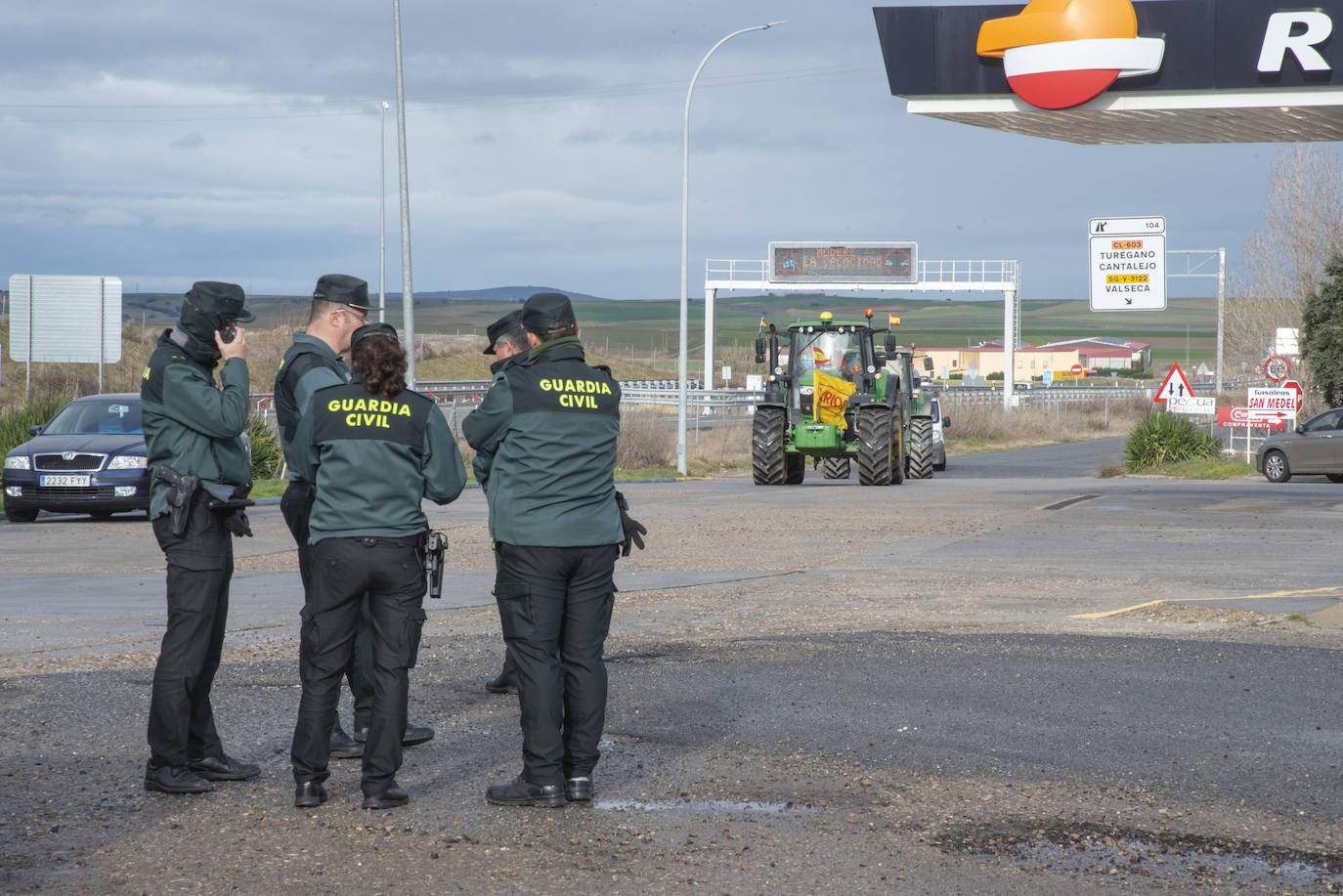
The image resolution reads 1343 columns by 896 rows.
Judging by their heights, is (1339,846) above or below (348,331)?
below

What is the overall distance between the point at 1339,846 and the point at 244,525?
433cm

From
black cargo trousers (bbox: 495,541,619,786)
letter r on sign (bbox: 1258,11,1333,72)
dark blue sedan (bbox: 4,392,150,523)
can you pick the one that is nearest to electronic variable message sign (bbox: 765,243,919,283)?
letter r on sign (bbox: 1258,11,1333,72)

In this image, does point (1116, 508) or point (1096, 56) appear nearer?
point (1116, 508)

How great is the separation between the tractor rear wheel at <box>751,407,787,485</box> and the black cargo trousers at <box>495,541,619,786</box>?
20568 millimetres

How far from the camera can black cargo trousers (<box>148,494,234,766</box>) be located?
226 inches

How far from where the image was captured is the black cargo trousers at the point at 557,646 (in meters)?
5.63

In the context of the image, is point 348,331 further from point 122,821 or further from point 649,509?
point 649,509

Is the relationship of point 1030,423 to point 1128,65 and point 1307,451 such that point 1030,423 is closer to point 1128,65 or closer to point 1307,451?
point 1307,451

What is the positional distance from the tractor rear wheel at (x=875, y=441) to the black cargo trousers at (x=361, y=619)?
64.5 ft

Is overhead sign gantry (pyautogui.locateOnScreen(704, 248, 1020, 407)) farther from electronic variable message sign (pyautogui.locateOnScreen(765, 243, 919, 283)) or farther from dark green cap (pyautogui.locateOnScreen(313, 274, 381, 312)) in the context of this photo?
dark green cap (pyautogui.locateOnScreen(313, 274, 381, 312))

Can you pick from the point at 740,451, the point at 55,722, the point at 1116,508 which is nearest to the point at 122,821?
the point at 55,722

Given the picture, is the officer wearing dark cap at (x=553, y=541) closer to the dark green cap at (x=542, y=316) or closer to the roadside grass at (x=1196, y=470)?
the dark green cap at (x=542, y=316)

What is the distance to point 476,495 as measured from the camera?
2548 centimetres

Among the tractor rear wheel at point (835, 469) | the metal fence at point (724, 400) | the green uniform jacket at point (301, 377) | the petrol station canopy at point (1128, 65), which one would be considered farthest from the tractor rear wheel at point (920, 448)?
the green uniform jacket at point (301, 377)
